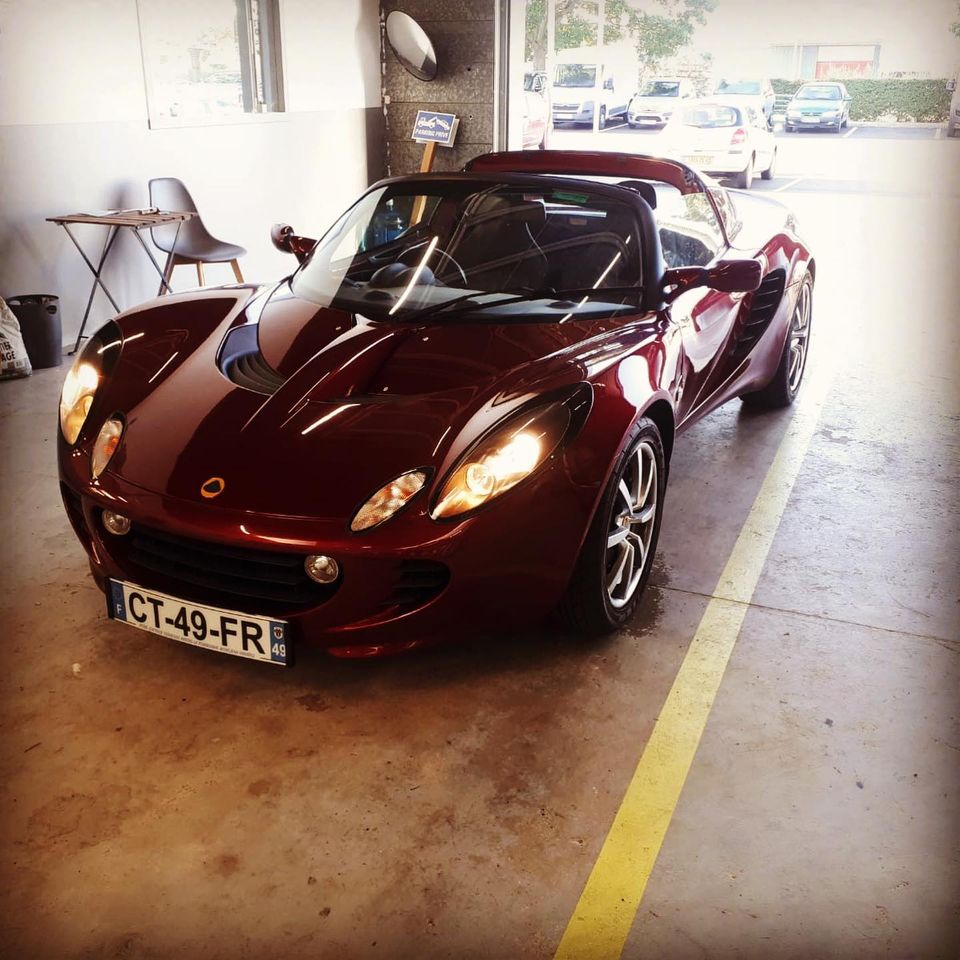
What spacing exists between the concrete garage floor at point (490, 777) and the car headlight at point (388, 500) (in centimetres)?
51

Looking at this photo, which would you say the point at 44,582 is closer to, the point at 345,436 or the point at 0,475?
the point at 0,475

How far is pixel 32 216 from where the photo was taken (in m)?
5.12

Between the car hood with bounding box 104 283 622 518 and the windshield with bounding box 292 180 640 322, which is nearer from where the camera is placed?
the car hood with bounding box 104 283 622 518

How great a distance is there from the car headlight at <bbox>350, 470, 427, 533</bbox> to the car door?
111cm

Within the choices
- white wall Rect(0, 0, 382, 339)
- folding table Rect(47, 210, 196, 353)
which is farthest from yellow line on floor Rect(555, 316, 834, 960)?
white wall Rect(0, 0, 382, 339)

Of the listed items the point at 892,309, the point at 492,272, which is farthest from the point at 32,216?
the point at 892,309

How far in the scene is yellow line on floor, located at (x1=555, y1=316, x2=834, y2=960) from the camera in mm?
1698

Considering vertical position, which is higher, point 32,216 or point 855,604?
point 32,216

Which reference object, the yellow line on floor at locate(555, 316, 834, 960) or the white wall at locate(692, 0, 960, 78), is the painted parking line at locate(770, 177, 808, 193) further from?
the white wall at locate(692, 0, 960, 78)

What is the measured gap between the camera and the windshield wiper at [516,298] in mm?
2693

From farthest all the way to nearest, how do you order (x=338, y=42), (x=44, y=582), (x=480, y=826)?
1. (x=338, y=42)
2. (x=44, y=582)
3. (x=480, y=826)

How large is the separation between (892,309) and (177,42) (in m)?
5.11

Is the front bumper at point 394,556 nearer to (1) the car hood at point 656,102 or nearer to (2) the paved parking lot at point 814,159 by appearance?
(2) the paved parking lot at point 814,159

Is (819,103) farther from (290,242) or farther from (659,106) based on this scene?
(659,106)
